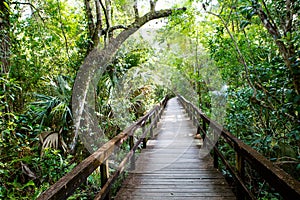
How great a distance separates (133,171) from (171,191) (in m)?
0.86

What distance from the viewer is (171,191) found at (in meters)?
2.63

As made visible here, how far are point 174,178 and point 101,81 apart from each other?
9.21ft

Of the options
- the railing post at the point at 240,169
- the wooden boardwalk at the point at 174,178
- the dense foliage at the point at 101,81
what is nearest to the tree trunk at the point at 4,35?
the dense foliage at the point at 101,81

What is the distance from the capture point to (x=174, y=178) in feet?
10.0

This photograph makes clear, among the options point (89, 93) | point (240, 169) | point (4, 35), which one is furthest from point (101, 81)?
point (240, 169)

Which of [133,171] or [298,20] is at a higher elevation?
[298,20]

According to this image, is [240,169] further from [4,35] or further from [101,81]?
[101,81]

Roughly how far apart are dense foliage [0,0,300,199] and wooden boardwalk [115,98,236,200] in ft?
2.31

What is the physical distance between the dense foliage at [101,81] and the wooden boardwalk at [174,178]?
0.71m

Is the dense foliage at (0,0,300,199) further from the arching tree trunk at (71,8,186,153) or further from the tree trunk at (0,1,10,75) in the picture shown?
the arching tree trunk at (71,8,186,153)

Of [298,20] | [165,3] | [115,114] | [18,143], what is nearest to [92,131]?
[115,114]

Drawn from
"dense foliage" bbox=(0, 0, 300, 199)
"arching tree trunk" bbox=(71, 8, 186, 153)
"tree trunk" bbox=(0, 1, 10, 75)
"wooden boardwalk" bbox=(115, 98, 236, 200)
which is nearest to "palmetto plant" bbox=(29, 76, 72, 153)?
"dense foliage" bbox=(0, 0, 300, 199)

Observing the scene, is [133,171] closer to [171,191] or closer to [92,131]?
[171,191]

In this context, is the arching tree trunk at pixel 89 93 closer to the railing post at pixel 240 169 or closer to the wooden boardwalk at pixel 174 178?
the wooden boardwalk at pixel 174 178
